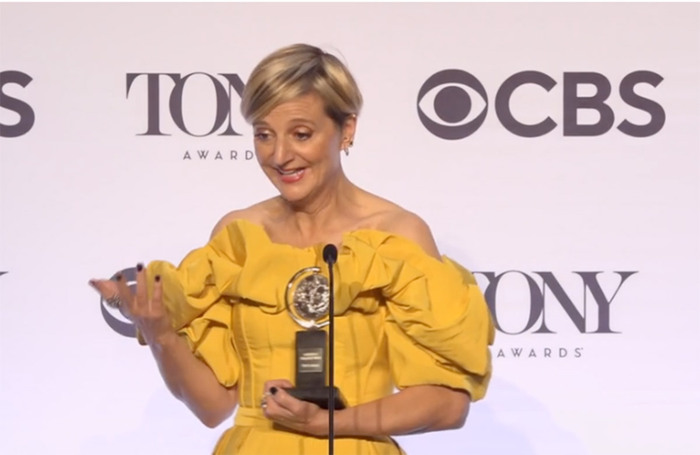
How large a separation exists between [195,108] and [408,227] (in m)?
1.19

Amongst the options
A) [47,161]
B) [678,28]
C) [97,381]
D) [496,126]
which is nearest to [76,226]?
[47,161]

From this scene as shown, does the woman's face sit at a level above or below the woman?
above

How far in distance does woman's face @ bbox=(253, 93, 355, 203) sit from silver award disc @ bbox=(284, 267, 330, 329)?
134 millimetres

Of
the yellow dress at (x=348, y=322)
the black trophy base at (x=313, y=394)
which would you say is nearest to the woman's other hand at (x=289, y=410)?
the black trophy base at (x=313, y=394)

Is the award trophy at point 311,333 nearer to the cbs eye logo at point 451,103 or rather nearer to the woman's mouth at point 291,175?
the woman's mouth at point 291,175

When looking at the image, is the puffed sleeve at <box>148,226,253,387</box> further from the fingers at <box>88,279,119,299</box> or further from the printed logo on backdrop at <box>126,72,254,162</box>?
the printed logo on backdrop at <box>126,72,254,162</box>

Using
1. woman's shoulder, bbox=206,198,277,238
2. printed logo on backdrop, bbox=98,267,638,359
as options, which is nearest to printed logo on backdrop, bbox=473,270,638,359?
printed logo on backdrop, bbox=98,267,638,359

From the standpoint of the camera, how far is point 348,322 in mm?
2240

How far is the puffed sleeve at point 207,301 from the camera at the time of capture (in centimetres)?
229

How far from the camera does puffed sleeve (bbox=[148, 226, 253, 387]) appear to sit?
7.52 feet

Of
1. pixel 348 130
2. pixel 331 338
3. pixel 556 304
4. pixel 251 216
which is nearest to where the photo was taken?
pixel 331 338

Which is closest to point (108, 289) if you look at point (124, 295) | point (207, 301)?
point (124, 295)

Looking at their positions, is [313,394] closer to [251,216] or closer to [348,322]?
[348,322]

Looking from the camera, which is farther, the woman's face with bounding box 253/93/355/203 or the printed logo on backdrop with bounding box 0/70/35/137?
the printed logo on backdrop with bounding box 0/70/35/137
